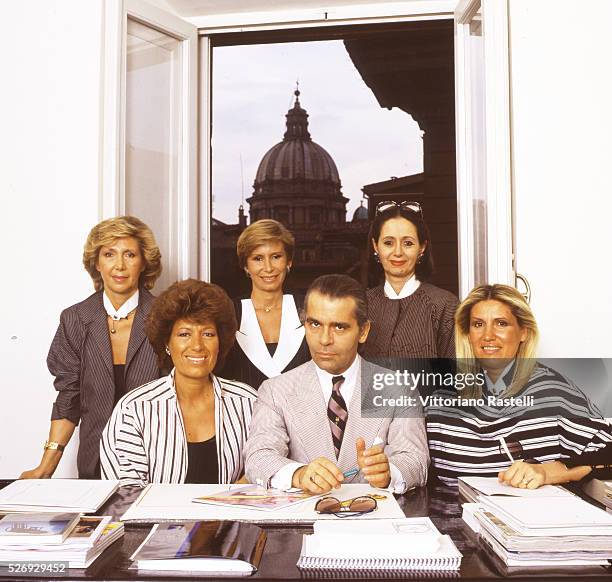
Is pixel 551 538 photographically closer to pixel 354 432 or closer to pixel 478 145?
pixel 354 432

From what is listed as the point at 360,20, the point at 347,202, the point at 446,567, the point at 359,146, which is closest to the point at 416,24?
the point at 360,20

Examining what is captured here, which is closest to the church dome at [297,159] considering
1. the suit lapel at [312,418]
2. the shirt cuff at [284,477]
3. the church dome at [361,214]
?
the church dome at [361,214]

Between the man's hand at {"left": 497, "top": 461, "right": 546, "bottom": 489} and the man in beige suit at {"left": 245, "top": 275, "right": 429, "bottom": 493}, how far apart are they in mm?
267

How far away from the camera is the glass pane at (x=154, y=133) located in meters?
3.72

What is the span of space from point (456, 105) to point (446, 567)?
9.33ft

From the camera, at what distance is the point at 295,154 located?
4.23 meters

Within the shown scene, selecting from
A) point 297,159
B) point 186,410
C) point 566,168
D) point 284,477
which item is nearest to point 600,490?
point 284,477

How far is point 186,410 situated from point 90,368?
0.74 m

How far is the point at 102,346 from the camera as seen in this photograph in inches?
123

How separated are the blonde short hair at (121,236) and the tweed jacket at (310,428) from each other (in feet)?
3.52

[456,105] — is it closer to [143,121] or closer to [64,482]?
[143,121]

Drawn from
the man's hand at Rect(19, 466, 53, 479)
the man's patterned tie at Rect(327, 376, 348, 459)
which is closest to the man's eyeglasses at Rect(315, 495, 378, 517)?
the man's patterned tie at Rect(327, 376, 348, 459)

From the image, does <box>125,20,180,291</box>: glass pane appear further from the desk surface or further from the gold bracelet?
the desk surface

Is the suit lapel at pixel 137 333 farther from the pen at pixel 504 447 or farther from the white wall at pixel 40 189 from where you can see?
the pen at pixel 504 447
